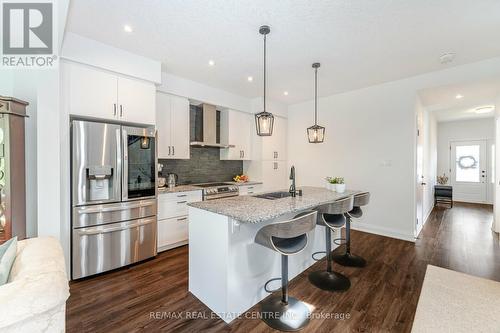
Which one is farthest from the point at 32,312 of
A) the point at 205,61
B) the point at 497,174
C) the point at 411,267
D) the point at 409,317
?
the point at 497,174

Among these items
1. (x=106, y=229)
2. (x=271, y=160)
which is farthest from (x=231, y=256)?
(x=271, y=160)

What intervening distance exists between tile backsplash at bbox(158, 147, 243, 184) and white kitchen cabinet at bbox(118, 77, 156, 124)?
1073mm

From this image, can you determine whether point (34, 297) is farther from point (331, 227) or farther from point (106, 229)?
point (331, 227)

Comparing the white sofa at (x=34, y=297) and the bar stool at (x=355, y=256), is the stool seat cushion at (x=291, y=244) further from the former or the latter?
the white sofa at (x=34, y=297)

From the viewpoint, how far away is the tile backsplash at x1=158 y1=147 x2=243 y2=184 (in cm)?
412

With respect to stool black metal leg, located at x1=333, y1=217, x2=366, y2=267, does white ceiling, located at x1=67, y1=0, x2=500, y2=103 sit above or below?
above

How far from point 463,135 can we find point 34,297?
10510 millimetres

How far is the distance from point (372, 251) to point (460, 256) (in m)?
1.19

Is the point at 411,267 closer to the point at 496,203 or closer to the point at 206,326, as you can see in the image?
the point at 206,326

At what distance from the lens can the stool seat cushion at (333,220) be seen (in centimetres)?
246

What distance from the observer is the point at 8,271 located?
127 cm

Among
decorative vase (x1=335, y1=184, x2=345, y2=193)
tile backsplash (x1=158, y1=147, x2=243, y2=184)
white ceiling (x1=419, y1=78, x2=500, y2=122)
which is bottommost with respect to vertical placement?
decorative vase (x1=335, y1=184, x2=345, y2=193)

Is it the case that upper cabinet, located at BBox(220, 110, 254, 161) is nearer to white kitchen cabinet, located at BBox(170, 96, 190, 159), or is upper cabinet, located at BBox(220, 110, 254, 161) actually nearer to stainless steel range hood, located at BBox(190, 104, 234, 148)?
stainless steel range hood, located at BBox(190, 104, 234, 148)

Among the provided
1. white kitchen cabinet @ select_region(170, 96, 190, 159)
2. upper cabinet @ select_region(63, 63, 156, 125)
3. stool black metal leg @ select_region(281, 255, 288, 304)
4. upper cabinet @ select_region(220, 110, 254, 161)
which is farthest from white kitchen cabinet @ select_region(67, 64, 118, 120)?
stool black metal leg @ select_region(281, 255, 288, 304)
